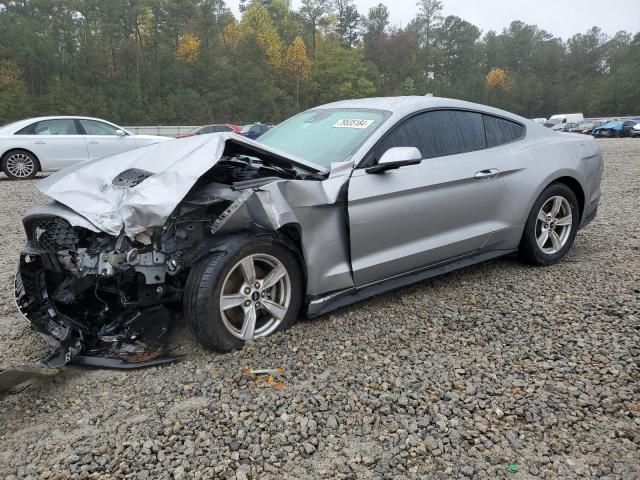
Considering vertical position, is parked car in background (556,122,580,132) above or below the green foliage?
below

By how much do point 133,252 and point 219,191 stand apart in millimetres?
609

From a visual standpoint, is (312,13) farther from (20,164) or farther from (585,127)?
(20,164)

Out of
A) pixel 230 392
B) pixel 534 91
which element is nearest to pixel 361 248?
pixel 230 392

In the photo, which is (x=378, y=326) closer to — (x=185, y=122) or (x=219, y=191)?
(x=219, y=191)

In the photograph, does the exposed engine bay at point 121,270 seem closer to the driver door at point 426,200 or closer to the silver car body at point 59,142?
the driver door at point 426,200

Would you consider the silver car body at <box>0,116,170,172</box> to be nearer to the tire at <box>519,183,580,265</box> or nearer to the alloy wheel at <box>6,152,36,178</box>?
the alloy wheel at <box>6,152,36,178</box>

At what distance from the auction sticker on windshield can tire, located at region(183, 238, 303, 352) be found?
1168 mm

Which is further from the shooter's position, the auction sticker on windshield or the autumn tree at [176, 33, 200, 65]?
the autumn tree at [176, 33, 200, 65]

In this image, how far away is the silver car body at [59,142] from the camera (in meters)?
11.0

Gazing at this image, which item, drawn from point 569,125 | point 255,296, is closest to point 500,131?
point 255,296

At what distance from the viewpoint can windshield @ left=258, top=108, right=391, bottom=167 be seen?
3.57 m

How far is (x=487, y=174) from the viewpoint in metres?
3.99

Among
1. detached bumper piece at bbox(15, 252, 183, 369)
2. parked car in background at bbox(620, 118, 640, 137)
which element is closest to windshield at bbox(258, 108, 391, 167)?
detached bumper piece at bbox(15, 252, 183, 369)

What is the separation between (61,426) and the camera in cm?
242
